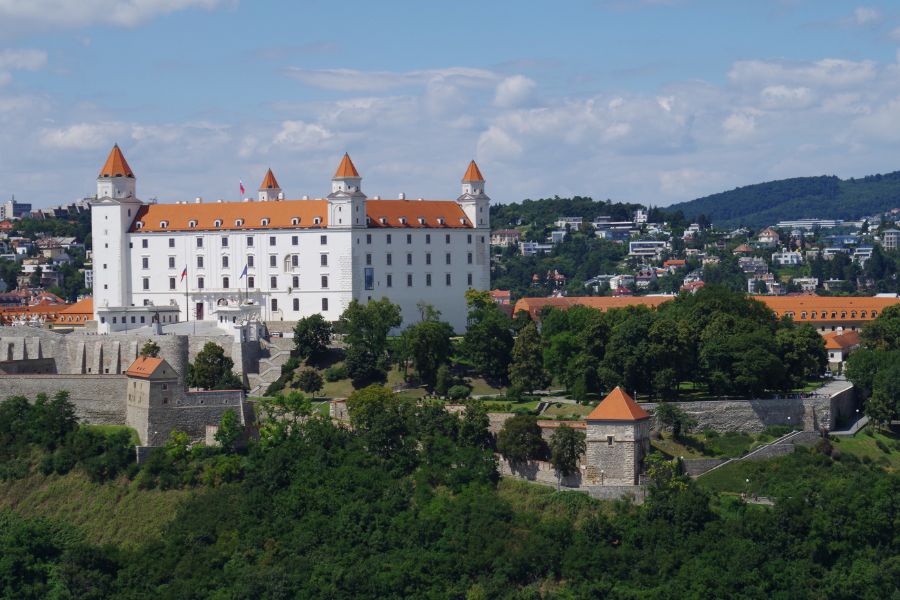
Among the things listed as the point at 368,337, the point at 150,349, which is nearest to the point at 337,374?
the point at 368,337

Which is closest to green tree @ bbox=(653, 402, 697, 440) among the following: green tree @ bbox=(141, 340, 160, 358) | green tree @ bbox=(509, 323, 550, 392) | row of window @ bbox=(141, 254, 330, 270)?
green tree @ bbox=(509, 323, 550, 392)

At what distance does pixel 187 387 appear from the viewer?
62.1 m

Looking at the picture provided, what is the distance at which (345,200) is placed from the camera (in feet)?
229

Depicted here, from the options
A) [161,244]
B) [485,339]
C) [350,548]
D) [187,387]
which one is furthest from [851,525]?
[161,244]

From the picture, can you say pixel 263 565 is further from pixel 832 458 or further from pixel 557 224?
pixel 557 224

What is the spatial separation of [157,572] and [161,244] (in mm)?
24722

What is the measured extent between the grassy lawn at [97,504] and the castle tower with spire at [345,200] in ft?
62.1

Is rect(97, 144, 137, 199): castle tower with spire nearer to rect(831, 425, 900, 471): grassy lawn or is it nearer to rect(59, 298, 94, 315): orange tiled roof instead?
rect(59, 298, 94, 315): orange tiled roof

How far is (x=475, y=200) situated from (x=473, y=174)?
5.00ft

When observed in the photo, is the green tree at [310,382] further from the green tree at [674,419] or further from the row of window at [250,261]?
the green tree at [674,419]

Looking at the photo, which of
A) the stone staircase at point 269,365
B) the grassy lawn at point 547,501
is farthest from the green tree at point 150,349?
the grassy lawn at point 547,501

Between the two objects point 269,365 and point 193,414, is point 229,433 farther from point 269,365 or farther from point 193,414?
point 269,365

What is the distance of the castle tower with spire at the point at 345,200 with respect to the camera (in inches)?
2756

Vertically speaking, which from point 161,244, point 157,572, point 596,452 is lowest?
point 157,572
